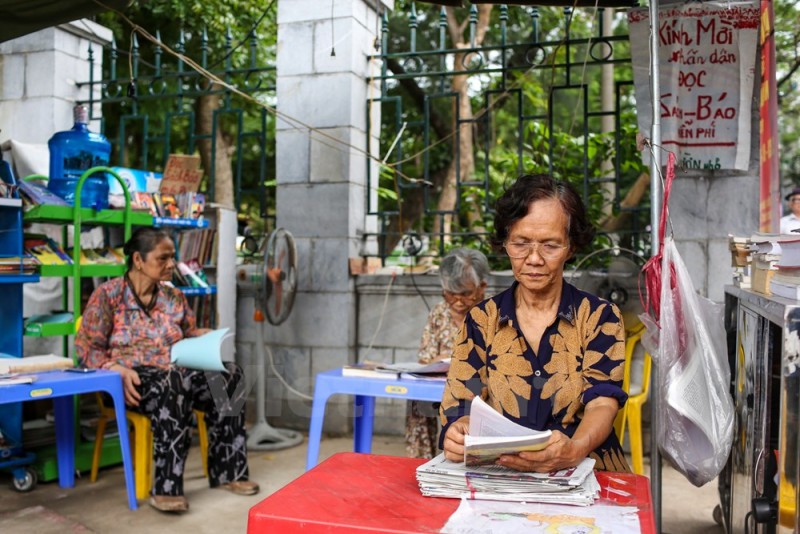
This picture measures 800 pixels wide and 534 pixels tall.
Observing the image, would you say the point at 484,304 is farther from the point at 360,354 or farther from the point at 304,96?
the point at 304,96

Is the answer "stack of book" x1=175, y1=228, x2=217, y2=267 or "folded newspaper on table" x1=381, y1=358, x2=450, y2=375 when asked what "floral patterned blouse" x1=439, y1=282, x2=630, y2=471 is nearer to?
"folded newspaper on table" x1=381, y1=358, x2=450, y2=375

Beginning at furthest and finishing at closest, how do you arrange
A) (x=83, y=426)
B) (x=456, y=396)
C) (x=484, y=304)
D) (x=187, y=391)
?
1. (x=83, y=426)
2. (x=187, y=391)
3. (x=484, y=304)
4. (x=456, y=396)

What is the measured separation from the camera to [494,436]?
5.30 feet

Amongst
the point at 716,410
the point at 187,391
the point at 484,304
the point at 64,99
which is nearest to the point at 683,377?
the point at 716,410

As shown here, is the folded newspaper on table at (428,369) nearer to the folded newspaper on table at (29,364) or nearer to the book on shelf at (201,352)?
the book on shelf at (201,352)

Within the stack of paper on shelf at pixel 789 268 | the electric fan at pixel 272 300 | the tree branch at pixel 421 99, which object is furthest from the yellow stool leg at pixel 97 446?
the tree branch at pixel 421 99

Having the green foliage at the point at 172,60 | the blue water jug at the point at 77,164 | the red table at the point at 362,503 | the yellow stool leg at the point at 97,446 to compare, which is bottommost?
the yellow stool leg at the point at 97,446

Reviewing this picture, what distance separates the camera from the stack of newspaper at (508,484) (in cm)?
161

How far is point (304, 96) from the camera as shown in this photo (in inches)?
218

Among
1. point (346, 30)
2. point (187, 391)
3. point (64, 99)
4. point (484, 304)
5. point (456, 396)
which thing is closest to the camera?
point (456, 396)

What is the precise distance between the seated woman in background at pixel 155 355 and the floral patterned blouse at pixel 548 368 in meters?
2.41

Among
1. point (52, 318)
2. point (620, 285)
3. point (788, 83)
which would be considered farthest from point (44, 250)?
point (788, 83)

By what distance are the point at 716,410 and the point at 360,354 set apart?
10.8 ft

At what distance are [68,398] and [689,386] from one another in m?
3.43
